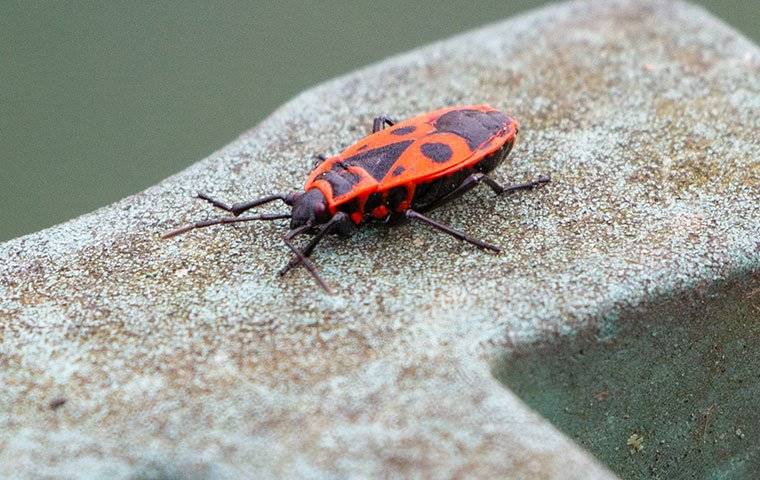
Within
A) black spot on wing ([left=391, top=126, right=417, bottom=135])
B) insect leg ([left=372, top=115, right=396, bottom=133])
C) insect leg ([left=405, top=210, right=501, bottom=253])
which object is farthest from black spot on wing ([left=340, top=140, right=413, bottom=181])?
insect leg ([left=372, top=115, right=396, bottom=133])

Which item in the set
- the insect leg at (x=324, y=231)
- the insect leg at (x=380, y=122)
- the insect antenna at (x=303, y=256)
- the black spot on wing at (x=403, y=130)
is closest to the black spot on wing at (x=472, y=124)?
the black spot on wing at (x=403, y=130)

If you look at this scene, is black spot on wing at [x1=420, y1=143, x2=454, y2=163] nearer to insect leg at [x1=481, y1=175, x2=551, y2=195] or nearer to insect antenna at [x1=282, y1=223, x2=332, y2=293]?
insect leg at [x1=481, y1=175, x2=551, y2=195]

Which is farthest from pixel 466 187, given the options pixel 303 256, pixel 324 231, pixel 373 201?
pixel 303 256

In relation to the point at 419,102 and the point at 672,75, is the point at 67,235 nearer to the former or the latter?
the point at 419,102

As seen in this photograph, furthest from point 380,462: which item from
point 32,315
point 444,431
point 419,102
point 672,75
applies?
point 672,75

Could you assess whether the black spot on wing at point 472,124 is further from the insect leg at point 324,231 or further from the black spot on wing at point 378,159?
the insect leg at point 324,231

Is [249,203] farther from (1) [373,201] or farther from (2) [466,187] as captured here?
(2) [466,187]
